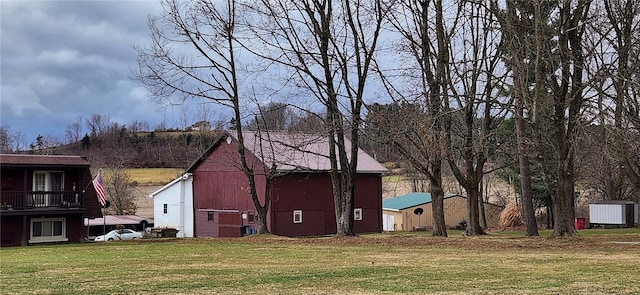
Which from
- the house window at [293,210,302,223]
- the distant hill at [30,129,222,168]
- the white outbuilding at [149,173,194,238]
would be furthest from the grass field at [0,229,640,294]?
the distant hill at [30,129,222,168]

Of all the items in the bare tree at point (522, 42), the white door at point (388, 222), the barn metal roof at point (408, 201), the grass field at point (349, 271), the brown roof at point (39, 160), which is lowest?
the white door at point (388, 222)

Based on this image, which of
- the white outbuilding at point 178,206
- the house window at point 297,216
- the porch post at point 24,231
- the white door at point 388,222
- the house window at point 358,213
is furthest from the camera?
the white door at point 388,222

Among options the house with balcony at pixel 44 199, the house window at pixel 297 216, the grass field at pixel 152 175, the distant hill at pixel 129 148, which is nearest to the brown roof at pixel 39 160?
the house with balcony at pixel 44 199

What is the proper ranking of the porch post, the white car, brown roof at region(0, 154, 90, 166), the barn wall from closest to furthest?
brown roof at region(0, 154, 90, 166), the porch post, the barn wall, the white car

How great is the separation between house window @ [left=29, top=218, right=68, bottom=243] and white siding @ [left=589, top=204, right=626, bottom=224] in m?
30.3

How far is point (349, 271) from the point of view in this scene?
1333 centimetres

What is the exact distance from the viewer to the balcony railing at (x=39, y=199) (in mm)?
32688

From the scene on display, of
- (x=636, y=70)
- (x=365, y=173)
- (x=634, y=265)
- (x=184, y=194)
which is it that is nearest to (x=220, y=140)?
(x=184, y=194)

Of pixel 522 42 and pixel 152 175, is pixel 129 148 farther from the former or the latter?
Answer: pixel 522 42

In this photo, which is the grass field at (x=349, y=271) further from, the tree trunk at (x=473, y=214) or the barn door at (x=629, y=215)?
the barn door at (x=629, y=215)

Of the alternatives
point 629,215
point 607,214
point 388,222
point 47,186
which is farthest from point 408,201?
point 47,186

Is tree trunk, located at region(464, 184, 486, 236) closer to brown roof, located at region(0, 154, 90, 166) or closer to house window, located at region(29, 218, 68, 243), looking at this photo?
brown roof, located at region(0, 154, 90, 166)

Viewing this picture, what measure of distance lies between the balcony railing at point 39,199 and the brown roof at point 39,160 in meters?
1.41

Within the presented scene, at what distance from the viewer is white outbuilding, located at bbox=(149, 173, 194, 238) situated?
4666cm
